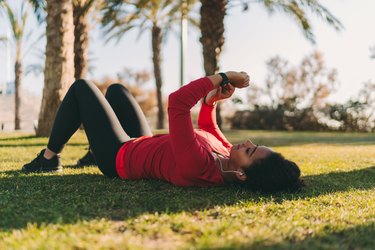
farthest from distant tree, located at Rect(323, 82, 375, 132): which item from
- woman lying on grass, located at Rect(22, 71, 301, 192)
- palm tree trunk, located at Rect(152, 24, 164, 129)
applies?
woman lying on grass, located at Rect(22, 71, 301, 192)

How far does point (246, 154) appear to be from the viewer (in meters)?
3.65

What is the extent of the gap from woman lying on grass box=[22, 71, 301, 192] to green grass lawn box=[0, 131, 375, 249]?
5.8 inches

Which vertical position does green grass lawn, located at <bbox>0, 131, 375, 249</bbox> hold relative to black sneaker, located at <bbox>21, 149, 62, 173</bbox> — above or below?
below

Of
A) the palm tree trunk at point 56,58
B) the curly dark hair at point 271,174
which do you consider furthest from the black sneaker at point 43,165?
the palm tree trunk at point 56,58

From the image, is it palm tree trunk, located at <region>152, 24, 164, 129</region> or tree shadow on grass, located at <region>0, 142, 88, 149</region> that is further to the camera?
palm tree trunk, located at <region>152, 24, 164, 129</region>

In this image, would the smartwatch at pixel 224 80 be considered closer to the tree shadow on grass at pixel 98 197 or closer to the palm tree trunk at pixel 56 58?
the tree shadow on grass at pixel 98 197

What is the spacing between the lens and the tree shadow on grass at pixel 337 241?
240 cm

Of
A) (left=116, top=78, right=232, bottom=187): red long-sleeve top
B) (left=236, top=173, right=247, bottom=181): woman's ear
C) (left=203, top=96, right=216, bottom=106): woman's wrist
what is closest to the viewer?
(left=116, top=78, right=232, bottom=187): red long-sleeve top

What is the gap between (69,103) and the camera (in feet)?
14.5

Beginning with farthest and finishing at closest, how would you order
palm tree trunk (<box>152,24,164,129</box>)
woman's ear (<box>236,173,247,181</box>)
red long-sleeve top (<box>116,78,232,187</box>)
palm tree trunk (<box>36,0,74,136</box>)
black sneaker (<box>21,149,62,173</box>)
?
1. palm tree trunk (<box>152,24,164,129</box>)
2. palm tree trunk (<box>36,0,74,136</box>)
3. black sneaker (<box>21,149,62,173</box>)
4. woman's ear (<box>236,173,247,181</box>)
5. red long-sleeve top (<box>116,78,232,187</box>)

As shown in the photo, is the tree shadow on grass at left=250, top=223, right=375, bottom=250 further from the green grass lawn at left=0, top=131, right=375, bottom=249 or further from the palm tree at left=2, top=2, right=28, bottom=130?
the palm tree at left=2, top=2, right=28, bottom=130

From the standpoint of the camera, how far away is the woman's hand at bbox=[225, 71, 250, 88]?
3.79 metres

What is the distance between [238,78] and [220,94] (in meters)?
0.31

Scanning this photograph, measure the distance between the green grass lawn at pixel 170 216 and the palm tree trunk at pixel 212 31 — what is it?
1031 centimetres
